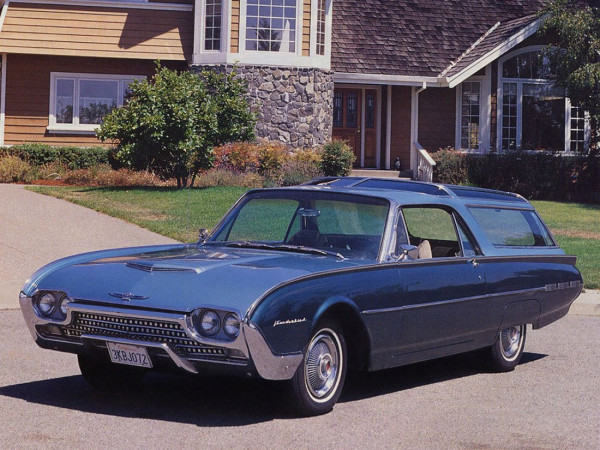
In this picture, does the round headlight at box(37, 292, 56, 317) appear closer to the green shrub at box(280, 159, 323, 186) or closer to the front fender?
the front fender

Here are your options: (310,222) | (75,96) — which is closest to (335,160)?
(75,96)

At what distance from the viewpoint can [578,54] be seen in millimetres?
26922

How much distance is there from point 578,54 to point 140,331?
22718mm

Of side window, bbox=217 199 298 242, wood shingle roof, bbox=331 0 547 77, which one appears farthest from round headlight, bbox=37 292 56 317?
wood shingle roof, bbox=331 0 547 77

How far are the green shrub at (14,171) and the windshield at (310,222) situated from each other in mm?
17472

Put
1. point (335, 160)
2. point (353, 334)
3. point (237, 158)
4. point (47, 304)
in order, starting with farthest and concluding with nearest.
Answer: point (335, 160), point (237, 158), point (353, 334), point (47, 304)

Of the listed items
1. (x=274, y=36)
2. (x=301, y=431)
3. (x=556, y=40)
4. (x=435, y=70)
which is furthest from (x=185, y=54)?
(x=301, y=431)

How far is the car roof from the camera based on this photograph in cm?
Result: 803

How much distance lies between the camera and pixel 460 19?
3109 centimetres

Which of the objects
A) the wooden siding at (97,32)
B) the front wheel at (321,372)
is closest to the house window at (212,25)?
the wooden siding at (97,32)

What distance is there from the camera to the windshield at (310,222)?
7.66 metres

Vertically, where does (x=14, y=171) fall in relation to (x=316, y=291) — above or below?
above

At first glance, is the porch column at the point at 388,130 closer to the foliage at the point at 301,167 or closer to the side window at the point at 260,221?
the foliage at the point at 301,167

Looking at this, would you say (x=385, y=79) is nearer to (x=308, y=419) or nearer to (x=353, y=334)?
(x=353, y=334)
